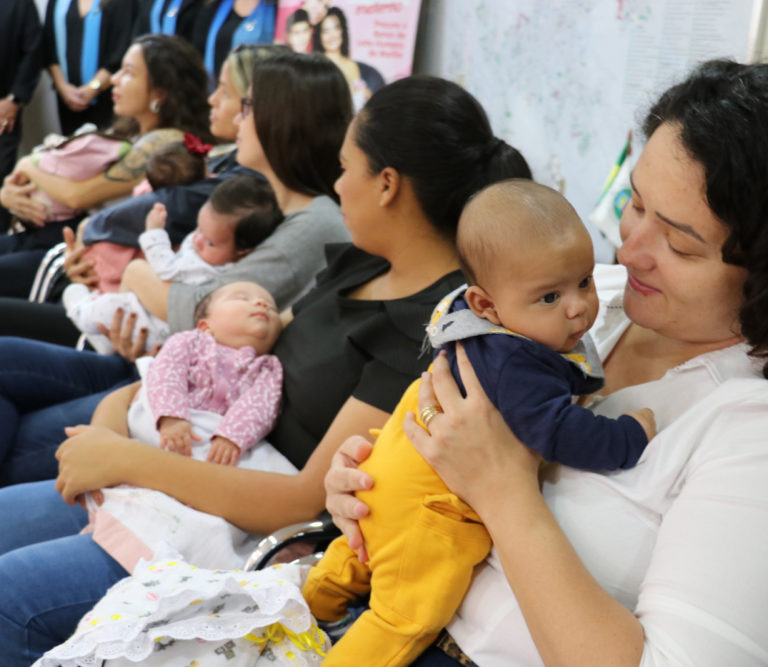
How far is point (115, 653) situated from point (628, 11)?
235 cm


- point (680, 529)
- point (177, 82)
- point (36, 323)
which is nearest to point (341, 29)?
point (177, 82)

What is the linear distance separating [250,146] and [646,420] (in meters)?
1.67

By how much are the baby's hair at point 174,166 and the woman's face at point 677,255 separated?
2.17 meters

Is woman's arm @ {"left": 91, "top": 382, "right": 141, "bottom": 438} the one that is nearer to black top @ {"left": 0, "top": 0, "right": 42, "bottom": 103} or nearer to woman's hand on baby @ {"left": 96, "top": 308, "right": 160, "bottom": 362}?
woman's hand on baby @ {"left": 96, "top": 308, "right": 160, "bottom": 362}

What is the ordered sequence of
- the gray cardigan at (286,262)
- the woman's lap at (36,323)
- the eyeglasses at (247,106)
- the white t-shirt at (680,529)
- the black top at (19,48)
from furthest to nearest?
the black top at (19,48), the woman's lap at (36,323), the eyeglasses at (247,106), the gray cardigan at (286,262), the white t-shirt at (680,529)

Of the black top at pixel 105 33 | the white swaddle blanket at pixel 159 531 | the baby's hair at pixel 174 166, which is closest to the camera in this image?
the white swaddle blanket at pixel 159 531

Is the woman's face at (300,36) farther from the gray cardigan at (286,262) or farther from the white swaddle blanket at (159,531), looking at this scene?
the white swaddle blanket at (159,531)

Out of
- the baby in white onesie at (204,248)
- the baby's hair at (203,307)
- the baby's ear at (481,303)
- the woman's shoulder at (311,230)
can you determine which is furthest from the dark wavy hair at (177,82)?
the baby's ear at (481,303)

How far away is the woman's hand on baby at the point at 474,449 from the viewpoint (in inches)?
45.8

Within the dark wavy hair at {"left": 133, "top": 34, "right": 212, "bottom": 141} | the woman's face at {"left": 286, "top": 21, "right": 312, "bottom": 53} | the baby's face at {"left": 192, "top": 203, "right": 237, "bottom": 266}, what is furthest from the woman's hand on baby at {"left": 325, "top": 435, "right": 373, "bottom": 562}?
the woman's face at {"left": 286, "top": 21, "right": 312, "bottom": 53}

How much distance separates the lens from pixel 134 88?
364cm

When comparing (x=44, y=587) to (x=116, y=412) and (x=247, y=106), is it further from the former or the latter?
(x=247, y=106)

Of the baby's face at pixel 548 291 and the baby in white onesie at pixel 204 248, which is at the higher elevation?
the baby's face at pixel 548 291

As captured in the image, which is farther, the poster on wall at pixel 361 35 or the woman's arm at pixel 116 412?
the poster on wall at pixel 361 35
